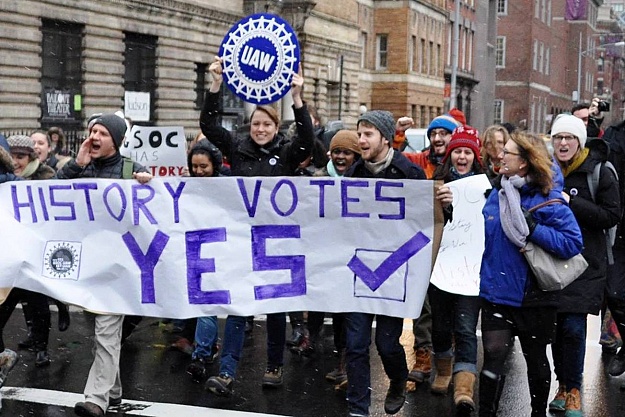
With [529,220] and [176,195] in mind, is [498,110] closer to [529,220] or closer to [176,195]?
[176,195]

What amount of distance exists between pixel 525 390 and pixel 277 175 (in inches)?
97.9

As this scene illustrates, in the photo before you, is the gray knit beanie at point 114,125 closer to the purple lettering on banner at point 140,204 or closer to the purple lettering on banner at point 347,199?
the purple lettering on banner at point 140,204

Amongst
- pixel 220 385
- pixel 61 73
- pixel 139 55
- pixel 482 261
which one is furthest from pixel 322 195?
pixel 139 55

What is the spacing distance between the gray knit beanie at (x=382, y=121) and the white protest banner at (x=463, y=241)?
0.89 metres

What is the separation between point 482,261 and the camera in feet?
21.4

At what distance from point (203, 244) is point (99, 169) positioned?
0.90m

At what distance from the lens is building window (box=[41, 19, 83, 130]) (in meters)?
25.8

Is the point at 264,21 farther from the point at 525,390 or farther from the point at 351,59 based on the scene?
the point at 351,59

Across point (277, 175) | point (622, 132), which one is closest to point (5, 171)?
point (277, 175)

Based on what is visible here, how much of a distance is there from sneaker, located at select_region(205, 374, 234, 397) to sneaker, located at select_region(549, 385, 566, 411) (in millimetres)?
2222

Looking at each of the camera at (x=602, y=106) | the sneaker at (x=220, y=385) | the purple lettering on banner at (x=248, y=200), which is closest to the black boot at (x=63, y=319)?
the sneaker at (x=220, y=385)

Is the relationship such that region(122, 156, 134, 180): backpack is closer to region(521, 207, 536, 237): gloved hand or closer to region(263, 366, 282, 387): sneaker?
region(263, 366, 282, 387): sneaker

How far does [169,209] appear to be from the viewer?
732 centimetres

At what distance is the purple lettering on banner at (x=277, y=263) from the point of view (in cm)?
721
